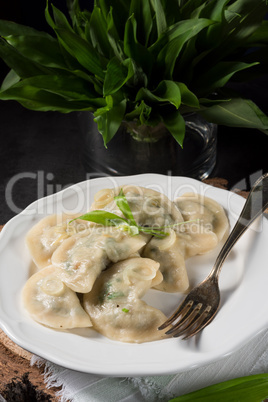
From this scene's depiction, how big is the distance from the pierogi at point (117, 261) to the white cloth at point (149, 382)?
13 centimetres

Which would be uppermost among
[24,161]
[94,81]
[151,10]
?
[151,10]

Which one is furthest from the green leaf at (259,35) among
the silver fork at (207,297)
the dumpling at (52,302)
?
the dumpling at (52,302)

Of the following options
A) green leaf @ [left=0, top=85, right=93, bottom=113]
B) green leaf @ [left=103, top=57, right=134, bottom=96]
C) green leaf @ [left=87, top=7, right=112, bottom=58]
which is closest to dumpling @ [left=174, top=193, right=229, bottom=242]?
green leaf @ [left=103, top=57, right=134, bottom=96]

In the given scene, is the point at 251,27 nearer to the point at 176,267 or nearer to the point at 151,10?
the point at 151,10

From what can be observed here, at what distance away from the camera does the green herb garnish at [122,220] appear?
1570 millimetres

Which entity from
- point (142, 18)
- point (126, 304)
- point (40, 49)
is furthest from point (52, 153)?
point (126, 304)

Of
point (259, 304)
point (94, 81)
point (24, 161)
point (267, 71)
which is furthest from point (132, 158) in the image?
point (259, 304)

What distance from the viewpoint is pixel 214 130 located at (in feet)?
7.53

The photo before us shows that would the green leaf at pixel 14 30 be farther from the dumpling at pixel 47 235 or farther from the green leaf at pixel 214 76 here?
the dumpling at pixel 47 235

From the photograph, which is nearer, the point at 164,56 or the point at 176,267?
the point at 176,267

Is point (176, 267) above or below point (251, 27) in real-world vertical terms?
below

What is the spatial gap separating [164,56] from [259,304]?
1.04 m

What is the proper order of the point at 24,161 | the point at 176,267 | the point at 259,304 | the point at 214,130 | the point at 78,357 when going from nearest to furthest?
1. the point at 78,357
2. the point at 259,304
3. the point at 176,267
4. the point at 214,130
5. the point at 24,161

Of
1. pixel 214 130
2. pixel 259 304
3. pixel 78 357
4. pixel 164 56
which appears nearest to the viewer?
pixel 78 357
